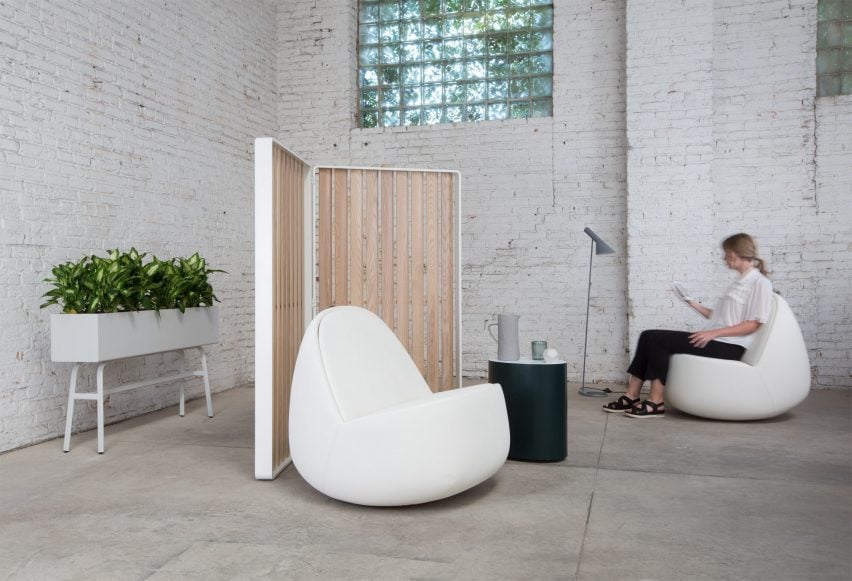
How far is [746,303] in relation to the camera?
490cm

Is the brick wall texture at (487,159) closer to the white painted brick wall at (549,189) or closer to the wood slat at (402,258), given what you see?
the white painted brick wall at (549,189)

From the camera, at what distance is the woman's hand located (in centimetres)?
486

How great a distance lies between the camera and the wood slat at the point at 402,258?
4.34 m

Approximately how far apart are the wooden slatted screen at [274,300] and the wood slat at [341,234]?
0.41 m

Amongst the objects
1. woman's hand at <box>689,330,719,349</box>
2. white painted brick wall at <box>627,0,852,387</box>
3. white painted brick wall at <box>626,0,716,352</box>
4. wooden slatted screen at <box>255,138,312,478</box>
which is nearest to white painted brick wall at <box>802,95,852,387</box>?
white painted brick wall at <box>627,0,852,387</box>

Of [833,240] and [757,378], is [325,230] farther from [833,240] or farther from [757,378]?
[833,240]

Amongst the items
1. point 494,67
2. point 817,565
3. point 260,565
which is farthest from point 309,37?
point 817,565

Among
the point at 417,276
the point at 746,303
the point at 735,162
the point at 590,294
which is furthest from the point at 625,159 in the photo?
the point at 417,276

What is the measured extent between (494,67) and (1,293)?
4783mm

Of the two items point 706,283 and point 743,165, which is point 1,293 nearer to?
point 706,283

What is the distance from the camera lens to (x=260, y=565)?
2369mm

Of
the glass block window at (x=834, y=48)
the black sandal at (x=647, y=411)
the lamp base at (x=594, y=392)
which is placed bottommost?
the lamp base at (x=594, y=392)

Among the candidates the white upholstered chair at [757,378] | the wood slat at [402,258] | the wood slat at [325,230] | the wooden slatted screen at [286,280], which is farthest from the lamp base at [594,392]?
the wooden slatted screen at [286,280]

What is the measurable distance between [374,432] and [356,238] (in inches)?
66.0
